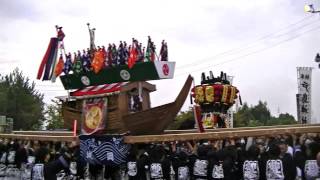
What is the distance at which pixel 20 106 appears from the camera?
52.0 metres

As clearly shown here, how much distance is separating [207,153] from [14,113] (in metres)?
42.9

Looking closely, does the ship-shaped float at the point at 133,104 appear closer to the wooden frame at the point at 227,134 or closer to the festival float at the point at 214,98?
the wooden frame at the point at 227,134

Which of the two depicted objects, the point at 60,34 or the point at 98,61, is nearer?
the point at 98,61

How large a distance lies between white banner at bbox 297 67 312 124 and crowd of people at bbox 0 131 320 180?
517 inches

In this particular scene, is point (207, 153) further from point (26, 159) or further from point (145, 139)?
point (26, 159)

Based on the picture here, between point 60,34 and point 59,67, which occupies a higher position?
point 60,34

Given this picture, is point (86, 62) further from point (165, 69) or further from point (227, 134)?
point (227, 134)

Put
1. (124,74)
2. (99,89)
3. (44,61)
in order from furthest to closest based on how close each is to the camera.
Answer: (44,61) → (99,89) → (124,74)

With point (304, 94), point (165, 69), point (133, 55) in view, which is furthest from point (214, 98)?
point (133, 55)

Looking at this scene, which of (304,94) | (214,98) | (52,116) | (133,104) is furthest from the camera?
(52,116)

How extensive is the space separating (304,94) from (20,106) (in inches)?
1302

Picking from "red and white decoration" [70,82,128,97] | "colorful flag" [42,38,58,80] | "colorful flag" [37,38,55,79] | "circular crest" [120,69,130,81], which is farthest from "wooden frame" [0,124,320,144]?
"colorful flag" [37,38,55,79]

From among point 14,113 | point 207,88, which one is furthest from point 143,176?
point 14,113

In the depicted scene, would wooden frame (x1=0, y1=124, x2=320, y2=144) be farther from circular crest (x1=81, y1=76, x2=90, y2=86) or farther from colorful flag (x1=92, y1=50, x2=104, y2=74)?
colorful flag (x1=92, y1=50, x2=104, y2=74)
